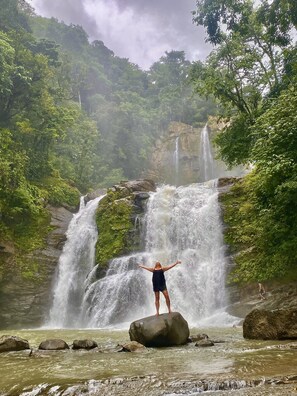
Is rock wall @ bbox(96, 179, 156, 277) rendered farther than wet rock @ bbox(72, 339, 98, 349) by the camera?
Yes

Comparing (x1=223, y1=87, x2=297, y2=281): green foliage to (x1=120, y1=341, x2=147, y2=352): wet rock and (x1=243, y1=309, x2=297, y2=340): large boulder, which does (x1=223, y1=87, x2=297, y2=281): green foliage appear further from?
(x1=120, y1=341, x2=147, y2=352): wet rock

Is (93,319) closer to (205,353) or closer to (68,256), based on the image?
(68,256)

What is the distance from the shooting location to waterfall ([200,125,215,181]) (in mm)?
47312

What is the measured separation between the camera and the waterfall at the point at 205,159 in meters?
47.3

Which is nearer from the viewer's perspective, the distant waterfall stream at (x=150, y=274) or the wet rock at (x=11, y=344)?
the wet rock at (x=11, y=344)

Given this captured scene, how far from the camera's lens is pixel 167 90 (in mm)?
60469

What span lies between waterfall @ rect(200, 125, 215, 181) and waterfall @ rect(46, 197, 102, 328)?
24.0m

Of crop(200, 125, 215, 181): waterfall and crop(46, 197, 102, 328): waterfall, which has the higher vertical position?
crop(200, 125, 215, 181): waterfall

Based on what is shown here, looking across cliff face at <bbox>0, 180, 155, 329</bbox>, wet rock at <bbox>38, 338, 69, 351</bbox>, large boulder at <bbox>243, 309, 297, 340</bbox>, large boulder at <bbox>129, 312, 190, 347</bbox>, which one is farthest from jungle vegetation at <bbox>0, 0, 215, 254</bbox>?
large boulder at <bbox>243, 309, 297, 340</bbox>

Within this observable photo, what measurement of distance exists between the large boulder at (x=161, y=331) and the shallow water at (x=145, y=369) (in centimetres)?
49

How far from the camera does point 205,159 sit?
48562mm

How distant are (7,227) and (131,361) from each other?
1749cm

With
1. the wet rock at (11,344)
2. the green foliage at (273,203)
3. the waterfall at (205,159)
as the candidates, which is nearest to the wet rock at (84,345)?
the wet rock at (11,344)

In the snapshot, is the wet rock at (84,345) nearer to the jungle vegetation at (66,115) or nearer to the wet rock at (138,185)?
the jungle vegetation at (66,115)
